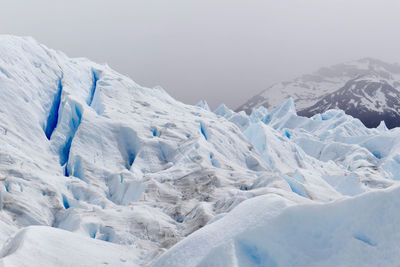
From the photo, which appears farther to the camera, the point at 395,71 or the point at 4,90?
the point at 395,71

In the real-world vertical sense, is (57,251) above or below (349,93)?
above

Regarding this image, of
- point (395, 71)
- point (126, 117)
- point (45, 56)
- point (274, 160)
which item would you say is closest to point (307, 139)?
point (274, 160)

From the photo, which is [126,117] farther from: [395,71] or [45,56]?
[395,71]

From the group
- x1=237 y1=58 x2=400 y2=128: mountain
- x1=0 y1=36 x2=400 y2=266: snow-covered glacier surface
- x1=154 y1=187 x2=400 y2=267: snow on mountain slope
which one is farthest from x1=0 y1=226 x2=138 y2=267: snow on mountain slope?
x1=237 y1=58 x2=400 y2=128: mountain

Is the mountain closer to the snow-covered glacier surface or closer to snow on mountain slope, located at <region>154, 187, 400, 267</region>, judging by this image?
the snow-covered glacier surface

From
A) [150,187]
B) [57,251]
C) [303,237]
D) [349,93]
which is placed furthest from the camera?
[349,93]

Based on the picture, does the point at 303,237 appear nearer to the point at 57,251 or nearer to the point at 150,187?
the point at 57,251

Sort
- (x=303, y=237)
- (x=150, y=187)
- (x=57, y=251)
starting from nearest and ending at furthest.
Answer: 1. (x=303, y=237)
2. (x=57, y=251)
3. (x=150, y=187)

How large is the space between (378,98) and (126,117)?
10801 cm

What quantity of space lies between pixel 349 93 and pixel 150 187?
114977 mm

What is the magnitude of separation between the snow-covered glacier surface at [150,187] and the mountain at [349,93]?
80.6m

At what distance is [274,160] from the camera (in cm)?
2453

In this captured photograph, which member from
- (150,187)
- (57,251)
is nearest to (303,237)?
(57,251)

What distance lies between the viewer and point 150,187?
52.4 ft
